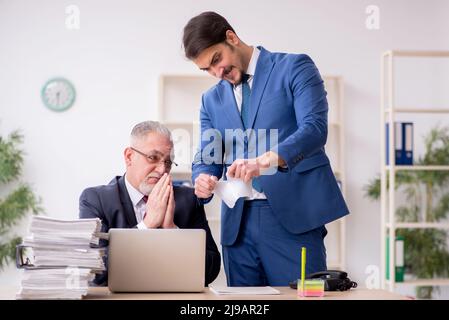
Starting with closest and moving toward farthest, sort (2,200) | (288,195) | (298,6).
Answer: (288,195), (2,200), (298,6)

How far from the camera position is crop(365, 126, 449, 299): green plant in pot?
16.2 feet

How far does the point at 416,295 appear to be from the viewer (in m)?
5.18

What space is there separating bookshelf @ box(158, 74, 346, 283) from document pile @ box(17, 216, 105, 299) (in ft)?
10.9

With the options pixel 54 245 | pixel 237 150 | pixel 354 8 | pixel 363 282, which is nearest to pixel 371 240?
pixel 363 282

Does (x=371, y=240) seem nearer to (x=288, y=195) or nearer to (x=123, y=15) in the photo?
(x=123, y=15)

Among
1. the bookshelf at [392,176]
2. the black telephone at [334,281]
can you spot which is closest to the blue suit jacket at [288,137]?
the black telephone at [334,281]

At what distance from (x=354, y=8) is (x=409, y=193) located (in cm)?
139

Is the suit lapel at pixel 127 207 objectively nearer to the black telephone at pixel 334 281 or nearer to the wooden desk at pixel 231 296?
the wooden desk at pixel 231 296

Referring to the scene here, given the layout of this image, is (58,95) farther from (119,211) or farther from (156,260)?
(156,260)

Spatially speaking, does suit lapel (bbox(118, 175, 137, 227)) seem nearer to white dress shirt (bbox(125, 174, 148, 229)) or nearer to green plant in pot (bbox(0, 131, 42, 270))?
white dress shirt (bbox(125, 174, 148, 229))

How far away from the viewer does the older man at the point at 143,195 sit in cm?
225

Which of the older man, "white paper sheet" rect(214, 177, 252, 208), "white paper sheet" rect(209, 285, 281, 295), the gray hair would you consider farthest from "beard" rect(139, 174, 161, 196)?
"white paper sheet" rect(209, 285, 281, 295)

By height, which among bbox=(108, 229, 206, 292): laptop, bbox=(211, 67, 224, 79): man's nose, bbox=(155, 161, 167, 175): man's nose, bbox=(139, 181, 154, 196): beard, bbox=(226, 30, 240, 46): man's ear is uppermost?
bbox=(226, 30, 240, 46): man's ear

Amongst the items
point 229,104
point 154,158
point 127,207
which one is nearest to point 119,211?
point 127,207
